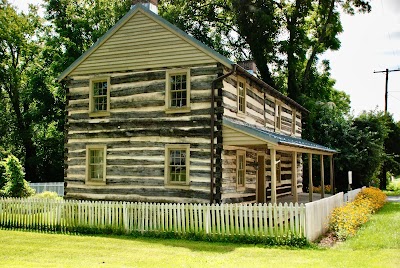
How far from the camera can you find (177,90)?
1717 cm

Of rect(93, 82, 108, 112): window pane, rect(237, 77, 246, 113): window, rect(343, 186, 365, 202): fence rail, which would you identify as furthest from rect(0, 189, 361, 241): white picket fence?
rect(237, 77, 246, 113): window

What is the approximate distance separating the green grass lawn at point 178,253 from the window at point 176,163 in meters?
3.76

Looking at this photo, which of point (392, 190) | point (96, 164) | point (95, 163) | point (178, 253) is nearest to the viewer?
point (178, 253)

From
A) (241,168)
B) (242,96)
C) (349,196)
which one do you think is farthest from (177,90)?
(349,196)

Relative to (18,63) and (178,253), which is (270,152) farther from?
(18,63)

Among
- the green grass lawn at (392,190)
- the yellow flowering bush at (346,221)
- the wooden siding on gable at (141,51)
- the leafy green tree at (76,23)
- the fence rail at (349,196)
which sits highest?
the leafy green tree at (76,23)

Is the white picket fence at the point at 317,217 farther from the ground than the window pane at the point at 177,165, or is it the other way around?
the window pane at the point at 177,165

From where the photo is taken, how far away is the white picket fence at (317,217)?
42.1 ft

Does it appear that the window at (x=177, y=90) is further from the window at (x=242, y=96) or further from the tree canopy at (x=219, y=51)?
the tree canopy at (x=219, y=51)

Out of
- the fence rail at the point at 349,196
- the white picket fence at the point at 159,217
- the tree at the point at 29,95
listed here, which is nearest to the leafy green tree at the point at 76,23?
the tree at the point at 29,95

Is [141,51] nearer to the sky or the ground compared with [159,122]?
nearer to the sky

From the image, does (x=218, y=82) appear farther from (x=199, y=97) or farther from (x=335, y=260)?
(x=335, y=260)

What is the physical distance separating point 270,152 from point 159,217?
6626mm

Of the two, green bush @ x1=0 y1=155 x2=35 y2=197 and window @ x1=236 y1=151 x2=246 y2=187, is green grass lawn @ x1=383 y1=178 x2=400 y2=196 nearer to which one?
window @ x1=236 y1=151 x2=246 y2=187
